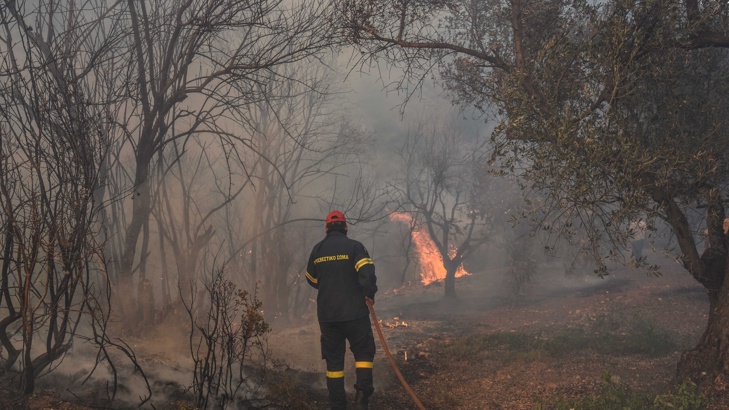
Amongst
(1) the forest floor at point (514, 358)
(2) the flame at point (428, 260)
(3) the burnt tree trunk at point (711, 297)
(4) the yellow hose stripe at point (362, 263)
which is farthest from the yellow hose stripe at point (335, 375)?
(2) the flame at point (428, 260)

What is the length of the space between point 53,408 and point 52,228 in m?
1.70

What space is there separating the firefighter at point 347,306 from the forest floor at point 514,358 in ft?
1.82

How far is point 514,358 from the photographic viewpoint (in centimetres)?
836

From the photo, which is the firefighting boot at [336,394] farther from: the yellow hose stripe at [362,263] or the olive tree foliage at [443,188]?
the olive tree foliage at [443,188]

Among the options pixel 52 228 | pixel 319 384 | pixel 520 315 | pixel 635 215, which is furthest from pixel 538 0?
pixel 520 315

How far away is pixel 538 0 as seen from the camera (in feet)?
25.4

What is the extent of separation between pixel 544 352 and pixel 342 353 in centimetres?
397

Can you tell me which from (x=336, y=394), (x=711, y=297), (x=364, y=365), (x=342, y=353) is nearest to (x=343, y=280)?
(x=342, y=353)

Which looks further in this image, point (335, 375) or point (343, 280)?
point (343, 280)

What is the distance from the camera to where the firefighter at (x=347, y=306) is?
19.3 ft

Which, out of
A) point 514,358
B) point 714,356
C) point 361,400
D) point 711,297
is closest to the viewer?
point 361,400

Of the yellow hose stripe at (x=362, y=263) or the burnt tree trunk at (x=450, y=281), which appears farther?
the burnt tree trunk at (x=450, y=281)

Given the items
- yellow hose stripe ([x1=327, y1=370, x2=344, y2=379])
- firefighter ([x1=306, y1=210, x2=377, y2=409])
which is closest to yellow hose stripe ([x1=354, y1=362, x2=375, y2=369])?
firefighter ([x1=306, y1=210, x2=377, y2=409])

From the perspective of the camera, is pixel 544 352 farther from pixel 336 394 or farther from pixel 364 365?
pixel 336 394
